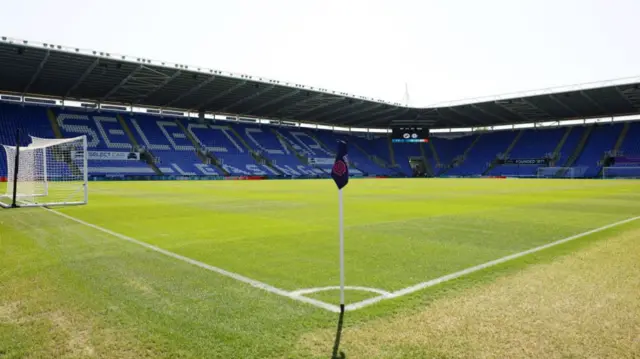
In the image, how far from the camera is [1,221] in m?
11.8

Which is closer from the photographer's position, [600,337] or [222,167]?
[600,337]

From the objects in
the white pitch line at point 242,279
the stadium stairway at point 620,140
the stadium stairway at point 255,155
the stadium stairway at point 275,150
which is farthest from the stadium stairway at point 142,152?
the stadium stairway at point 620,140

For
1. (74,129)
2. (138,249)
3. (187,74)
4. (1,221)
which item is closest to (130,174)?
(74,129)

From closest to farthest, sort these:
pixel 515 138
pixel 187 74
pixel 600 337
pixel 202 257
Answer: pixel 600 337 < pixel 202 257 < pixel 187 74 < pixel 515 138

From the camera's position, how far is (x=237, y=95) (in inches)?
2256

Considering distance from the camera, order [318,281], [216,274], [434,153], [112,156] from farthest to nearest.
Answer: [434,153] < [112,156] < [216,274] < [318,281]

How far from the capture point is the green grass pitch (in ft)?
12.2

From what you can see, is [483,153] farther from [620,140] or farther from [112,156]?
[112,156]

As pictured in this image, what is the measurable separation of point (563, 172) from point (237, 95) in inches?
2060

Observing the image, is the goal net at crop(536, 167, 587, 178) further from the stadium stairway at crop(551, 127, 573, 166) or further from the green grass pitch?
the green grass pitch

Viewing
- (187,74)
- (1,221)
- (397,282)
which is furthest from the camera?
(187,74)

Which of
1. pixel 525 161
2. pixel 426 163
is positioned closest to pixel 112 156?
pixel 426 163

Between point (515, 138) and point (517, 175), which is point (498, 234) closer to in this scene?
point (517, 175)

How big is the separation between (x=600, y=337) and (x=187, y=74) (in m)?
49.4
